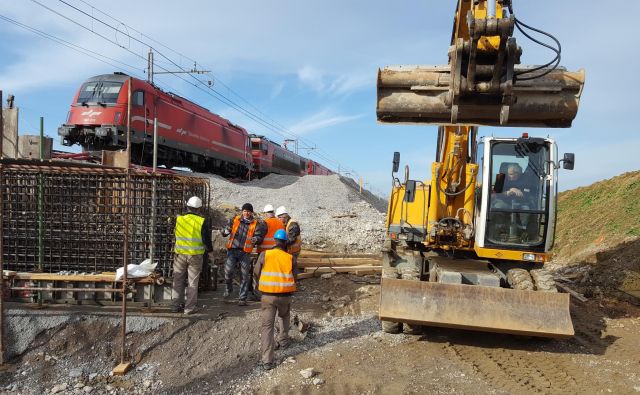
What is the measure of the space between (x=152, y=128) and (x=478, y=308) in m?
14.0

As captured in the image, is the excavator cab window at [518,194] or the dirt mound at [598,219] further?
the dirt mound at [598,219]

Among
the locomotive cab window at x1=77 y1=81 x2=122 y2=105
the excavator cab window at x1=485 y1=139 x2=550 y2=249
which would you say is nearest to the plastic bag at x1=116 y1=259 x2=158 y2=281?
the excavator cab window at x1=485 y1=139 x2=550 y2=249

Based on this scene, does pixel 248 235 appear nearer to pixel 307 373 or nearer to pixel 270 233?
pixel 270 233

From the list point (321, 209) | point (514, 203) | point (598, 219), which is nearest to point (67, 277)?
point (514, 203)

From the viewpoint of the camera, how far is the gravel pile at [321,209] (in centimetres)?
1606

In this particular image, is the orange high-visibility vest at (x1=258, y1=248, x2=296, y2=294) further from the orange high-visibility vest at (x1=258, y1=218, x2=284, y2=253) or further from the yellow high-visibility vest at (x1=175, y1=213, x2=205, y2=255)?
the orange high-visibility vest at (x1=258, y1=218, x2=284, y2=253)

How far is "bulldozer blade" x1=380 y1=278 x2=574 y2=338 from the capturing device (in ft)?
20.5

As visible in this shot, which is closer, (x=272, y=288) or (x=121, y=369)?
(x=272, y=288)

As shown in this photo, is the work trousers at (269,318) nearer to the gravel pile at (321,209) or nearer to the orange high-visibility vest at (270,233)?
the orange high-visibility vest at (270,233)

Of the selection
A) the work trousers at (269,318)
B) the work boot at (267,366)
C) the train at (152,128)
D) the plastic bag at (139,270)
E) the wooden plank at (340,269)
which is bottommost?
the work boot at (267,366)

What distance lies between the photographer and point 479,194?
7.50 m

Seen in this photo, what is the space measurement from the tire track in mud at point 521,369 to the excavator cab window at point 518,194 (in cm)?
158

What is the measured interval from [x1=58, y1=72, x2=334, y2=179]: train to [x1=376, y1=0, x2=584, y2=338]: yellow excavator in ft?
28.1

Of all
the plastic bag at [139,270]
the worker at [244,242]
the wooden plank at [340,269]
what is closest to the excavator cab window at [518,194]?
the worker at [244,242]
